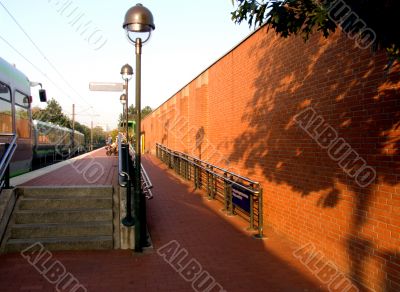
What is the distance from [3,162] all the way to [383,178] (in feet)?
18.3

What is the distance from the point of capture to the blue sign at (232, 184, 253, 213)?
810 cm

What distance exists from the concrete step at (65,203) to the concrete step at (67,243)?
63 centimetres

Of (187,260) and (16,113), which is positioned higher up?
(16,113)

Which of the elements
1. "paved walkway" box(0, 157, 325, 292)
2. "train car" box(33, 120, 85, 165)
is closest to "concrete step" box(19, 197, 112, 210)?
"paved walkway" box(0, 157, 325, 292)

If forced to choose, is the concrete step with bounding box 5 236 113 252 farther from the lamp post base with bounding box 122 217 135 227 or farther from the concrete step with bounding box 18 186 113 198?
the concrete step with bounding box 18 186 113 198

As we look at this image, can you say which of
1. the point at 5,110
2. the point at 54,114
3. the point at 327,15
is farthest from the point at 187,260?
the point at 54,114

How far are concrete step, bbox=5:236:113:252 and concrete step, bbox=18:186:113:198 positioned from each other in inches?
34.4

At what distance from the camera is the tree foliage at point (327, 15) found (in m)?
2.66

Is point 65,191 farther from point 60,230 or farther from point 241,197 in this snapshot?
point 241,197

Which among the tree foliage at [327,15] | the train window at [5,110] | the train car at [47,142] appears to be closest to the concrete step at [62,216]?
the train window at [5,110]

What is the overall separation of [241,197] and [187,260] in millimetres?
2947

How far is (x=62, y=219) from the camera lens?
6.20m

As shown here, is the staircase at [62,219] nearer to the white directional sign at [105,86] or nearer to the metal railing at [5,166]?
the metal railing at [5,166]

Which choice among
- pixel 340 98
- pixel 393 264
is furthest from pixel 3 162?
pixel 393 264
